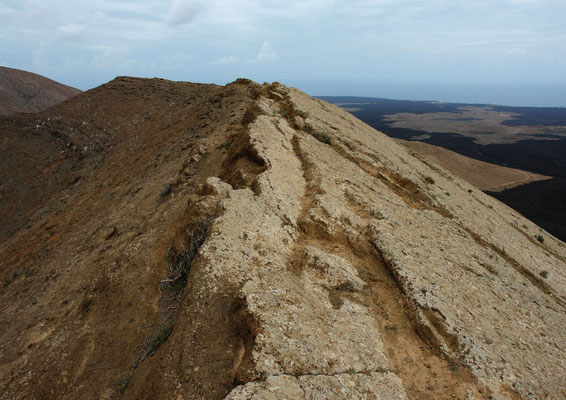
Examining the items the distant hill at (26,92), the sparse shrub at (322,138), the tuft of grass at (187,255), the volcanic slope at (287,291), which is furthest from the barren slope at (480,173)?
the distant hill at (26,92)

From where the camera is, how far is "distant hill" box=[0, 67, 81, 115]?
70.1 meters

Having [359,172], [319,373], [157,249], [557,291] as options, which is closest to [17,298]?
[157,249]

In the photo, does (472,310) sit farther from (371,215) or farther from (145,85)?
(145,85)

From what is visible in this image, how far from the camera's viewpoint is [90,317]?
7.12 metres

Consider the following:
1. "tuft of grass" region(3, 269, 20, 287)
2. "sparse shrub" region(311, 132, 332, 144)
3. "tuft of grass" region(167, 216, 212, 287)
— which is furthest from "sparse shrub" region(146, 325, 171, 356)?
"tuft of grass" region(3, 269, 20, 287)

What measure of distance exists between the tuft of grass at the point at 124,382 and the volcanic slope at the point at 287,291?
2.5 inches

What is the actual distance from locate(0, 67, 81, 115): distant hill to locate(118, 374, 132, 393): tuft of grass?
8336 centimetres

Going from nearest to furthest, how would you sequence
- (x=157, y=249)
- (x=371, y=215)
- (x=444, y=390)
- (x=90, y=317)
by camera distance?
1. (x=444, y=390)
2. (x=90, y=317)
3. (x=157, y=249)
4. (x=371, y=215)

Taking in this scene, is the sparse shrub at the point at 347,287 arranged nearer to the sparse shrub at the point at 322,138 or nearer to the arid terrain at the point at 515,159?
the sparse shrub at the point at 322,138

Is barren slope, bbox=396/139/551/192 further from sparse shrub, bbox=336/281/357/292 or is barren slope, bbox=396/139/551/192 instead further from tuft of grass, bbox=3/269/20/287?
tuft of grass, bbox=3/269/20/287

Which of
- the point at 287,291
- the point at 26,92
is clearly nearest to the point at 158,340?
the point at 287,291

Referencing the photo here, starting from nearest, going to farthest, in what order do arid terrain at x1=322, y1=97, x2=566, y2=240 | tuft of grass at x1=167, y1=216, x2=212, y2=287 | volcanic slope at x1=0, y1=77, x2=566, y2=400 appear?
1. volcanic slope at x1=0, y1=77, x2=566, y2=400
2. tuft of grass at x1=167, y1=216, x2=212, y2=287
3. arid terrain at x1=322, y1=97, x2=566, y2=240

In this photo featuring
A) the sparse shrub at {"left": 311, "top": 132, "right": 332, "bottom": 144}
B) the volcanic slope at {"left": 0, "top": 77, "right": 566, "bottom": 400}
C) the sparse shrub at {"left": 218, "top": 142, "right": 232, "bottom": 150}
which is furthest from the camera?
the sparse shrub at {"left": 311, "top": 132, "right": 332, "bottom": 144}

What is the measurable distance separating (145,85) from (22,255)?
2866cm
